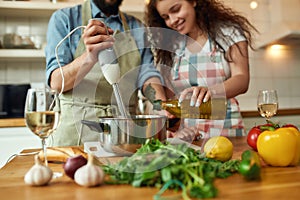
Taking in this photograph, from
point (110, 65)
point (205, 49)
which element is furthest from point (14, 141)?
point (110, 65)

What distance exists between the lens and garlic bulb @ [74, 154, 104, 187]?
1.82 ft

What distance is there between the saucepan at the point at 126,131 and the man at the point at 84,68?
0.30m

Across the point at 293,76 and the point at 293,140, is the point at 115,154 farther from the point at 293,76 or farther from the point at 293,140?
the point at 293,76

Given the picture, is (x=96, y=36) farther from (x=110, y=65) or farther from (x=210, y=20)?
(x=210, y=20)

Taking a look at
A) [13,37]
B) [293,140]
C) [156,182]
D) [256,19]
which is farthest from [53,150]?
[256,19]

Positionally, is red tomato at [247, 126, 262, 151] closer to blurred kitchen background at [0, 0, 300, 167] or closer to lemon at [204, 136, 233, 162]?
lemon at [204, 136, 233, 162]

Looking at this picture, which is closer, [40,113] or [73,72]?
[40,113]

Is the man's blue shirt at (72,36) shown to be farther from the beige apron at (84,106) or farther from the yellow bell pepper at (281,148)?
the yellow bell pepper at (281,148)

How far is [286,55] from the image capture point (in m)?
2.71

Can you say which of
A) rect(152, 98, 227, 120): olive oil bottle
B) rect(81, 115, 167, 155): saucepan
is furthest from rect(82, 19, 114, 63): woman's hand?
rect(152, 98, 227, 120): olive oil bottle

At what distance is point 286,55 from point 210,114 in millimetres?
1759

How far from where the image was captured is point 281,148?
694 mm

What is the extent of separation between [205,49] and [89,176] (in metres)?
1.22

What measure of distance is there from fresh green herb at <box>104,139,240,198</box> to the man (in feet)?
1.60
